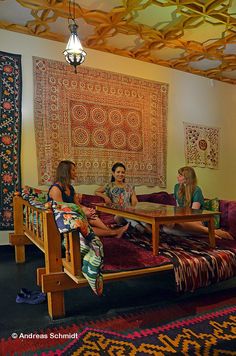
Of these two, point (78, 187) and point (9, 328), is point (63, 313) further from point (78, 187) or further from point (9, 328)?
point (78, 187)

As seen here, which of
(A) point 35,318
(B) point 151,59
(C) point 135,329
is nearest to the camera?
(C) point 135,329

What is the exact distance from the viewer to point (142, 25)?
3.60 meters

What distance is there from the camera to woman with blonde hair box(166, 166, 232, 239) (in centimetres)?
277

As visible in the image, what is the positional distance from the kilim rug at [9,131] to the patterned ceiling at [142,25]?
1.66 ft

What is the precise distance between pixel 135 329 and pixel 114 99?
3.37m

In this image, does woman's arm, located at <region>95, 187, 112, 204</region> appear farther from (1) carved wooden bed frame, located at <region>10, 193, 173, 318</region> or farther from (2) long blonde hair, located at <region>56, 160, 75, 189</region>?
(1) carved wooden bed frame, located at <region>10, 193, 173, 318</region>

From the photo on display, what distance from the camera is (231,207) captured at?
3.12 m

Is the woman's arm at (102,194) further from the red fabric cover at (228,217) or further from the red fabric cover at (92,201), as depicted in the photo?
the red fabric cover at (228,217)

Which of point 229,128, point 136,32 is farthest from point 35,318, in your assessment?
point 229,128

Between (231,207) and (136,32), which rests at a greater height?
(136,32)

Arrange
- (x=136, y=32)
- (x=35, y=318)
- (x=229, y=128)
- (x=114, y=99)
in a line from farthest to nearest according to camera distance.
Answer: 1. (x=229, y=128)
2. (x=114, y=99)
3. (x=136, y=32)
4. (x=35, y=318)

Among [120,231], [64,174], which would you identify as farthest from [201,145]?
[64,174]

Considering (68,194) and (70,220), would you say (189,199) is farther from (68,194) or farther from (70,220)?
(70,220)

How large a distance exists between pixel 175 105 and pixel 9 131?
2.82m
